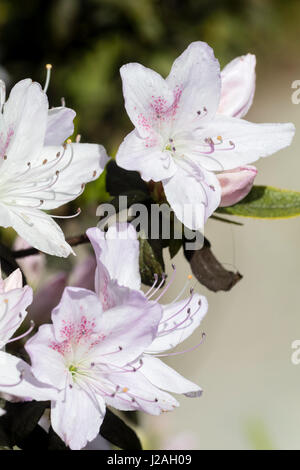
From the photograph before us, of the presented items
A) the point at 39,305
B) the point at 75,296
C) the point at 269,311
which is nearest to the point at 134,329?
the point at 75,296

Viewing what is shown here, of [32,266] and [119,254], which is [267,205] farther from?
[32,266]

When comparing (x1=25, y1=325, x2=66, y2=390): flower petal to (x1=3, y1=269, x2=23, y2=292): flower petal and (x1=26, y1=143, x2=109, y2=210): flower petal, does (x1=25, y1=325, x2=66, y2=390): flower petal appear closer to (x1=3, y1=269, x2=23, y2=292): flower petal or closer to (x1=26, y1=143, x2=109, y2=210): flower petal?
(x1=3, y1=269, x2=23, y2=292): flower petal

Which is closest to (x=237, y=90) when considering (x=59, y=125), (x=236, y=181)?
(x=236, y=181)

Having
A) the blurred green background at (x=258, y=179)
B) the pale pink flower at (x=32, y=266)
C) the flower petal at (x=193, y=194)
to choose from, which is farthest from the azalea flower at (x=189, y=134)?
the blurred green background at (x=258, y=179)

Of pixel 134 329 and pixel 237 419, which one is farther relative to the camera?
pixel 237 419

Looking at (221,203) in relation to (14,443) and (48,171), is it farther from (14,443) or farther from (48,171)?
(14,443)
